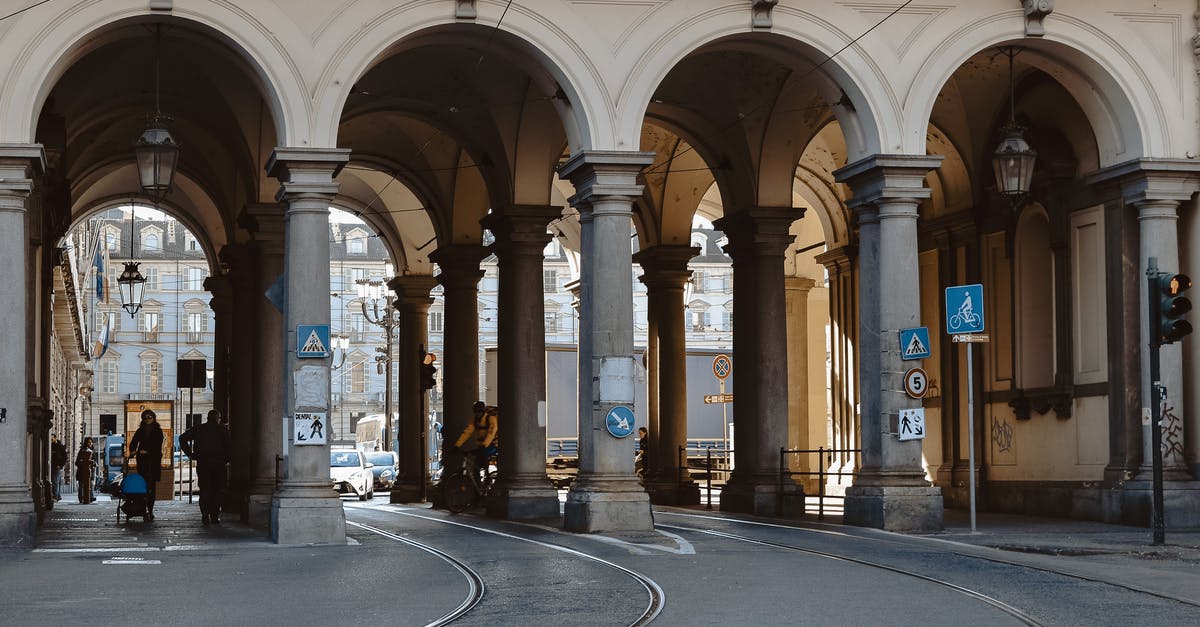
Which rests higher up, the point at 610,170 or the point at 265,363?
the point at 610,170

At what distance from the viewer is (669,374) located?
3011cm

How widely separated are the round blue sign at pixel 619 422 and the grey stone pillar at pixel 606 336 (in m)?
0.06

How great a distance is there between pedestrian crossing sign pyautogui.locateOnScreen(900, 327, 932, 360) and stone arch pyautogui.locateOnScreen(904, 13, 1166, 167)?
2.32 metres

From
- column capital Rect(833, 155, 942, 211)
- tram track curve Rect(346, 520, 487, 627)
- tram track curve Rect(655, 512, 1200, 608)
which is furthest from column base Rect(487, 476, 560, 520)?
column capital Rect(833, 155, 942, 211)

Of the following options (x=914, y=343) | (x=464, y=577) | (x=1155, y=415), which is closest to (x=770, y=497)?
(x=914, y=343)

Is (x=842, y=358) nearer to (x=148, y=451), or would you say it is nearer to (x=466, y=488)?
(x=466, y=488)

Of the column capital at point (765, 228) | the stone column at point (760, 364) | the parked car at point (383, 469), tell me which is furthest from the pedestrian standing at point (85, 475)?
the column capital at point (765, 228)

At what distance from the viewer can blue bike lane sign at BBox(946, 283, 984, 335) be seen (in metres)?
20.4

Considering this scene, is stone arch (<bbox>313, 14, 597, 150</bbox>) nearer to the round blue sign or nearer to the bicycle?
the round blue sign

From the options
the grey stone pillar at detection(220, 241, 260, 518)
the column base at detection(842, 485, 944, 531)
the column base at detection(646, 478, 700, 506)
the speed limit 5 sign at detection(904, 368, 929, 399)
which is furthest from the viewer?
the column base at detection(646, 478, 700, 506)

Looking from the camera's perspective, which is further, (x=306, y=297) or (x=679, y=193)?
(x=679, y=193)

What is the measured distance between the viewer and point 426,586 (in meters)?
13.8

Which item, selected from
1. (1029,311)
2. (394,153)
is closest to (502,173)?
(394,153)

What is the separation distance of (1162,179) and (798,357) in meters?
15.7
